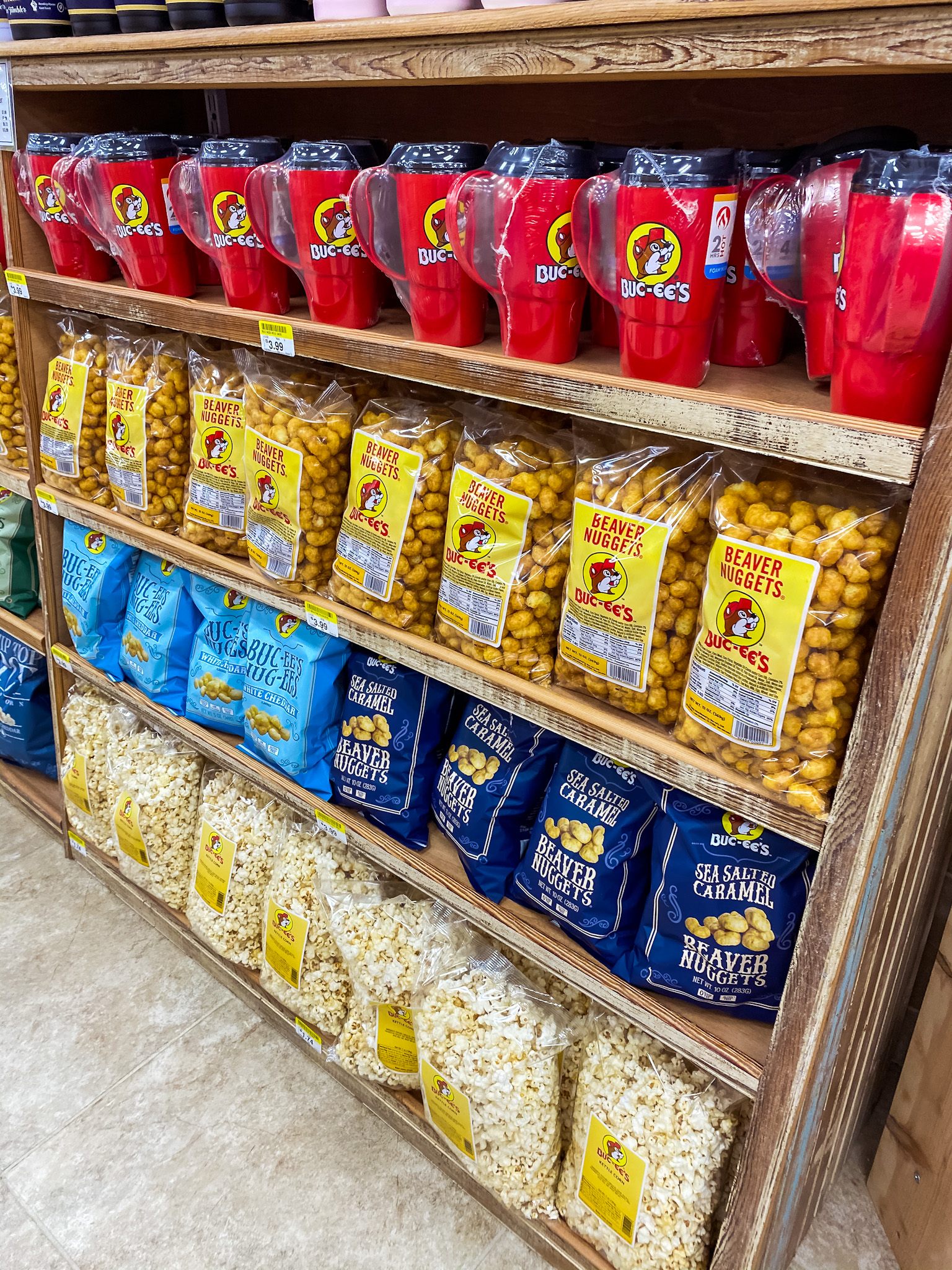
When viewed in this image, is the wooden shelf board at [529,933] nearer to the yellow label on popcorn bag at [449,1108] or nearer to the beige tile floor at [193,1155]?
the yellow label on popcorn bag at [449,1108]

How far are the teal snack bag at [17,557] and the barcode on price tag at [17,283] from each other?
59 centimetres

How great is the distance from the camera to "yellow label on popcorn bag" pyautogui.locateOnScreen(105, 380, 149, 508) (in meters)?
1.75

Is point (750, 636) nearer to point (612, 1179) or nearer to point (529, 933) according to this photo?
point (529, 933)

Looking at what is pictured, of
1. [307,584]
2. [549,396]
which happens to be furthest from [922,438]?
[307,584]

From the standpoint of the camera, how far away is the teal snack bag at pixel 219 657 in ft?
6.02

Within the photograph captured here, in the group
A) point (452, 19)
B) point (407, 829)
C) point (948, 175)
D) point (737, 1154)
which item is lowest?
point (737, 1154)

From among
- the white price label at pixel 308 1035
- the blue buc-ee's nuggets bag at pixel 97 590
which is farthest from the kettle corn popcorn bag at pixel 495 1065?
the blue buc-ee's nuggets bag at pixel 97 590

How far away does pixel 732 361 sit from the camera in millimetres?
1105

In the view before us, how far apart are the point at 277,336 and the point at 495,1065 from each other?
118 cm

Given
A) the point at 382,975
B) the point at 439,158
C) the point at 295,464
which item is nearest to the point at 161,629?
the point at 295,464

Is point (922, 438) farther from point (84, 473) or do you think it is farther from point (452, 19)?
point (84, 473)

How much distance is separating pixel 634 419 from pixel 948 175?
37cm

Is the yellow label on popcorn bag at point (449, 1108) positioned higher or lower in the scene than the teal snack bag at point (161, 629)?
lower

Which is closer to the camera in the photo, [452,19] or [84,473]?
[452,19]
